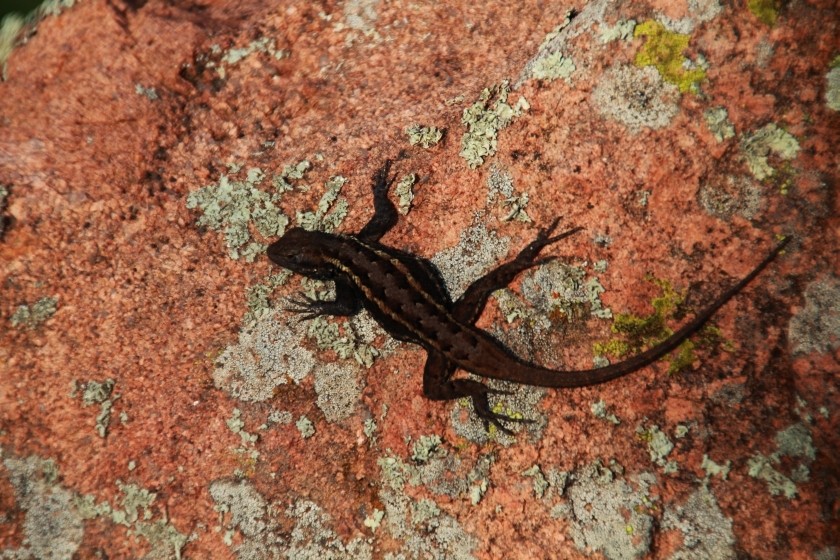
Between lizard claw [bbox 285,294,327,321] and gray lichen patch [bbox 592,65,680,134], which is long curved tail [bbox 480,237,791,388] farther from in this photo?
lizard claw [bbox 285,294,327,321]

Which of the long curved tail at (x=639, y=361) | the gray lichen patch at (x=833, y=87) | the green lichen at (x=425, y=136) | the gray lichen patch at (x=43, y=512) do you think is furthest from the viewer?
the green lichen at (x=425, y=136)

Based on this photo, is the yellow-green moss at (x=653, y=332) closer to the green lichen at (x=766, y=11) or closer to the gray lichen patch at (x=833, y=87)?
the gray lichen patch at (x=833, y=87)

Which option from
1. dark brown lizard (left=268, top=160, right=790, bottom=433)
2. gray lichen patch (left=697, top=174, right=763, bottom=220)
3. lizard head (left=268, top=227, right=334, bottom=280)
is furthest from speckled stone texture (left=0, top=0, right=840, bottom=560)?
lizard head (left=268, top=227, right=334, bottom=280)

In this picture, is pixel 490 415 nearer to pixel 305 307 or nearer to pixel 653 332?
pixel 653 332

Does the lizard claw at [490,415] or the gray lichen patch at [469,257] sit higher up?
the gray lichen patch at [469,257]

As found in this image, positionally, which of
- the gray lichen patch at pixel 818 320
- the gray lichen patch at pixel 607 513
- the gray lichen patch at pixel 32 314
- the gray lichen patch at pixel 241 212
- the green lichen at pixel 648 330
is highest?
the gray lichen patch at pixel 32 314

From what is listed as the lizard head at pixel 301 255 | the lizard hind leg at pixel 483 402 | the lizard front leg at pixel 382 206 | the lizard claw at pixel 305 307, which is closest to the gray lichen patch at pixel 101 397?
the lizard claw at pixel 305 307

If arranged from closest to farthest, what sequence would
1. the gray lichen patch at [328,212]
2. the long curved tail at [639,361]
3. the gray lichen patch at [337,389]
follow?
the long curved tail at [639,361], the gray lichen patch at [337,389], the gray lichen patch at [328,212]

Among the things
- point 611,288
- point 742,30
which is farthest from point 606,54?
point 611,288
